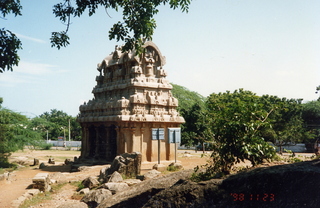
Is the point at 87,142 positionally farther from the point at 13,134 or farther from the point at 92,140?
the point at 13,134

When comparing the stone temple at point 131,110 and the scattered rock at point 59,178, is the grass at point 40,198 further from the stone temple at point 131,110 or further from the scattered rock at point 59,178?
the stone temple at point 131,110

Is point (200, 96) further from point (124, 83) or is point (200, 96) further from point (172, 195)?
point (172, 195)

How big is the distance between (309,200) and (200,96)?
5305 centimetres

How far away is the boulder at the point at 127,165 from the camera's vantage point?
13.3 m

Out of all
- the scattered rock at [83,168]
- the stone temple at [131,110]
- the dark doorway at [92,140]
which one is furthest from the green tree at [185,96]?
the scattered rock at [83,168]

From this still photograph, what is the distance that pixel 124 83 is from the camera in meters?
18.4

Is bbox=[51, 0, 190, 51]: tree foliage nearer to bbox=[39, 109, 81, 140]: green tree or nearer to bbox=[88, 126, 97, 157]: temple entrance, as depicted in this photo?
bbox=[88, 126, 97, 157]: temple entrance

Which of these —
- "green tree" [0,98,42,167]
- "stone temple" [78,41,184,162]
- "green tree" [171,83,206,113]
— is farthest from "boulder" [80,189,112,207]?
"green tree" [171,83,206,113]

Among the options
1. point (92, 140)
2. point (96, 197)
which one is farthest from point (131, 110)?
point (96, 197)

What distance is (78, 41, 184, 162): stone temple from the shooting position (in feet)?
56.0
